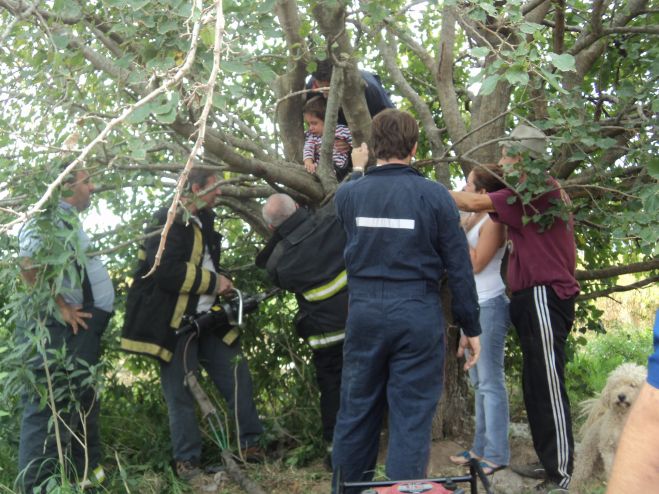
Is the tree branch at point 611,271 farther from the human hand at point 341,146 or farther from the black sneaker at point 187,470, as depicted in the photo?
the black sneaker at point 187,470

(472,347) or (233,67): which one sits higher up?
(233,67)

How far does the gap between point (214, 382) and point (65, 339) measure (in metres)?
1.22

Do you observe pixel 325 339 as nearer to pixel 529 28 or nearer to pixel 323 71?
pixel 323 71

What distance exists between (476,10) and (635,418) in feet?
7.43

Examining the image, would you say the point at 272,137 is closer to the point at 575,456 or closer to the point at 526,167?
the point at 526,167

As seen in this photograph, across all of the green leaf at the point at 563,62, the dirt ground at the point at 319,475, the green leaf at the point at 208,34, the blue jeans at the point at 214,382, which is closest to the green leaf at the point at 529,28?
the green leaf at the point at 563,62

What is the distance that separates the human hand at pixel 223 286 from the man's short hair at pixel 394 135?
1.86 meters

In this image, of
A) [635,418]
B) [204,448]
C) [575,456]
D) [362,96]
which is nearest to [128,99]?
[362,96]

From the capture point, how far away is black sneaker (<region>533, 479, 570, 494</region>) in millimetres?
4535

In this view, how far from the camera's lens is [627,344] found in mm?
8492

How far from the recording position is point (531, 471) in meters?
4.98

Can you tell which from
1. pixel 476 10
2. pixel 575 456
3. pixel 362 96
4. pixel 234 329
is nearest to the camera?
pixel 476 10

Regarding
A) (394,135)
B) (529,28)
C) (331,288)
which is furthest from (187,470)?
(529,28)

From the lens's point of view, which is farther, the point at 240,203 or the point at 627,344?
the point at 627,344
